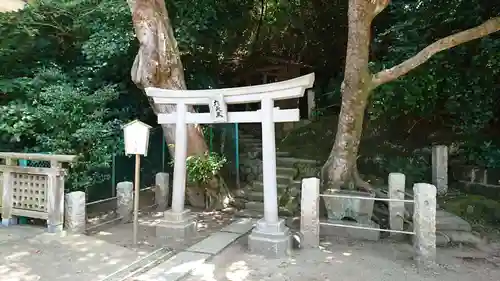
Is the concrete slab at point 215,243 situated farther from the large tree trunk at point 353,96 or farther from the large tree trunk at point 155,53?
the large tree trunk at point 155,53

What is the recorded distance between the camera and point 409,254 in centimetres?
553

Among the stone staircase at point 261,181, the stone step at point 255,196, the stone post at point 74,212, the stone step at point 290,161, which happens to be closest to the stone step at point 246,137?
the stone staircase at point 261,181

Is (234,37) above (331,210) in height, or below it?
above

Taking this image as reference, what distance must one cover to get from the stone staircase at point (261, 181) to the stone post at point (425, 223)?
9.70 ft

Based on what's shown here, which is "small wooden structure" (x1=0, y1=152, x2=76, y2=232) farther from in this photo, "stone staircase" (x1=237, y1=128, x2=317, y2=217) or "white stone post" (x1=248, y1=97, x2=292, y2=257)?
"stone staircase" (x1=237, y1=128, x2=317, y2=217)

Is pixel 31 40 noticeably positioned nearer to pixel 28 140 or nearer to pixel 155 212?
pixel 28 140

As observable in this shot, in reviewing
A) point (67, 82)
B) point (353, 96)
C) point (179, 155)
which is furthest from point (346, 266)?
point (67, 82)

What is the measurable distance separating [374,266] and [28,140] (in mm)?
6677

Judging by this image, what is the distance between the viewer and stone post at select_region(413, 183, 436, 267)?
5059 mm

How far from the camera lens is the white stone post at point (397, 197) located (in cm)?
607

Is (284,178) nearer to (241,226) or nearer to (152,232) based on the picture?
(241,226)

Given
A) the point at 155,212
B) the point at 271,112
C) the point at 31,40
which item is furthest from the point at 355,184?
the point at 31,40

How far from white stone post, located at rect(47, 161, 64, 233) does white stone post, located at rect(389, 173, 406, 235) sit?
5.55m

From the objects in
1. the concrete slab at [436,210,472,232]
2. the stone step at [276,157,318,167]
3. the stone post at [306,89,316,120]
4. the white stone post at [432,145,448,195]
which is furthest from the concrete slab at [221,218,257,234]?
the stone post at [306,89,316,120]
